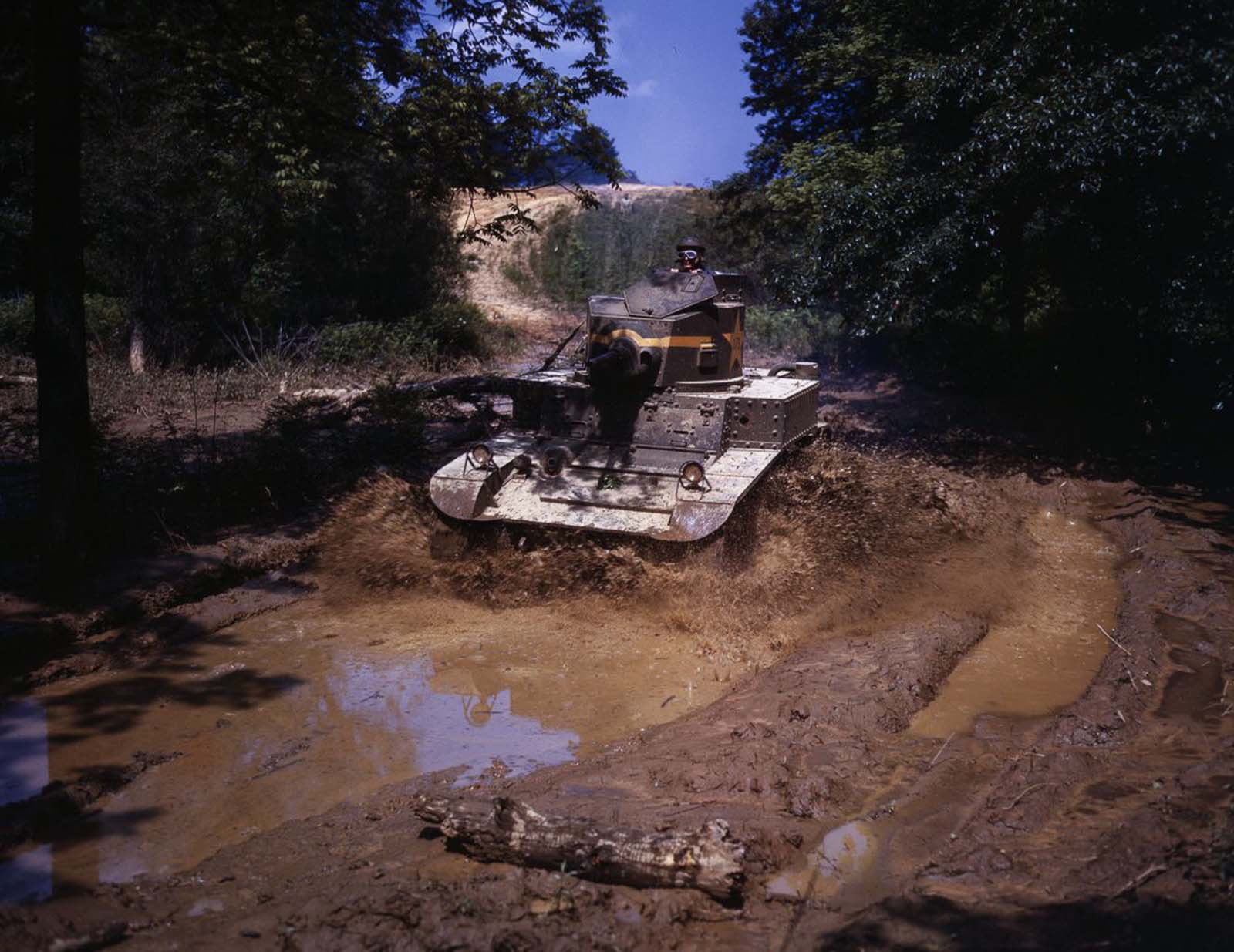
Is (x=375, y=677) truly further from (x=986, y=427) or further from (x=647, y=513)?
(x=986, y=427)

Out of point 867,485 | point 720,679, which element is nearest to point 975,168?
point 867,485

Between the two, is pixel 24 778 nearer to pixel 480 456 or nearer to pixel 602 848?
pixel 602 848

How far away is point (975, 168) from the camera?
11.7m

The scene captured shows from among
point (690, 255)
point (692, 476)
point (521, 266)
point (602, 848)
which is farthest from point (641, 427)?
point (521, 266)

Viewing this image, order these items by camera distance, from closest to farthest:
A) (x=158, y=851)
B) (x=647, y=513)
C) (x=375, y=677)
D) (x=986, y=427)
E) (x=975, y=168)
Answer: (x=158, y=851)
(x=375, y=677)
(x=647, y=513)
(x=975, y=168)
(x=986, y=427)

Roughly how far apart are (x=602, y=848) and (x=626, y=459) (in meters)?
5.19

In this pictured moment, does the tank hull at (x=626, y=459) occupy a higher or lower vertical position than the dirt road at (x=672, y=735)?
higher

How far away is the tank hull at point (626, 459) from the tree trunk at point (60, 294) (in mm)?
2615

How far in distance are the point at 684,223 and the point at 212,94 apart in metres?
20.9

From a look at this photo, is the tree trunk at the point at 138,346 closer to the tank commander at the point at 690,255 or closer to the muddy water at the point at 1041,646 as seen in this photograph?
the tank commander at the point at 690,255

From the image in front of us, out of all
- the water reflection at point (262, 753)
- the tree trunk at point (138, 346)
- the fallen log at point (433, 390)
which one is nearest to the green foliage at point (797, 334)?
the fallen log at point (433, 390)

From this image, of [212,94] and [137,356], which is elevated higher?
[212,94]

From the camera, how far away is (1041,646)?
7410 mm

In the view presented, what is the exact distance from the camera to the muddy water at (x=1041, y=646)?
6250 mm
